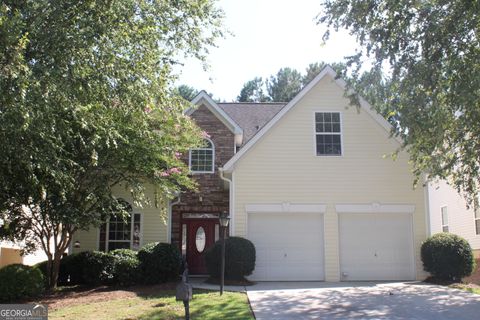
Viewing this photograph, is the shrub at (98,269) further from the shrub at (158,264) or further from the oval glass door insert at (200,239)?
the oval glass door insert at (200,239)

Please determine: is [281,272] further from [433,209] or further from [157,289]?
[433,209]

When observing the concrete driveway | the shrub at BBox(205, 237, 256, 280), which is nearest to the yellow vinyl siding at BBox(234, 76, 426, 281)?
the shrub at BBox(205, 237, 256, 280)

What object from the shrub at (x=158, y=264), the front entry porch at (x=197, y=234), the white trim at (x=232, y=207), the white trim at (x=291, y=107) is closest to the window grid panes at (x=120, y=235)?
the front entry porch at (x=197, y=234)

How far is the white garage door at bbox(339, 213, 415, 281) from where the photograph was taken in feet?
54.5

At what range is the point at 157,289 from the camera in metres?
14.5

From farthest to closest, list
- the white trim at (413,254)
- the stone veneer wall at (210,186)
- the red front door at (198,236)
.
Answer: the red front door at (198,236)
the stone veneer wall at (210,186)
the white trim at (413,254)

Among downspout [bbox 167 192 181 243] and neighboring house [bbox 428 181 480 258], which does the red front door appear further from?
neighboring house [bbox 428 181 480 258]

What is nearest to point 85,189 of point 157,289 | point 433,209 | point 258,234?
point 157,289

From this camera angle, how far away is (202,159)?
19.6 metres

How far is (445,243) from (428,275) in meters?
1.43

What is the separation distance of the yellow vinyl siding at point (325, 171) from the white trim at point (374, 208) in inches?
5.7

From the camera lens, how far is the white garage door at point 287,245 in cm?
1653

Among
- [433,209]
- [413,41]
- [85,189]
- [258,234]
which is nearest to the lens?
[413,41]
